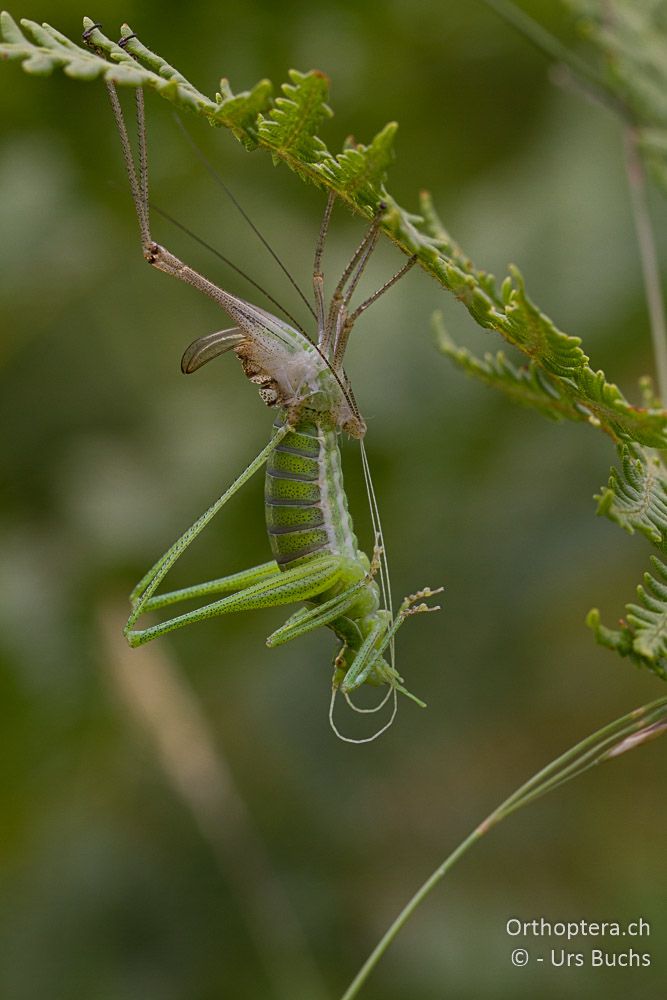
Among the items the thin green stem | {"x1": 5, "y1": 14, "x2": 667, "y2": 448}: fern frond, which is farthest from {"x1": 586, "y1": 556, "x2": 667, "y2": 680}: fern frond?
the thin green stem

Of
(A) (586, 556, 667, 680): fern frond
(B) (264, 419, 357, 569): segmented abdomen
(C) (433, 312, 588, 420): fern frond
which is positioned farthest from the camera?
(B) (264, 419, 357, 569): segmented abdomen

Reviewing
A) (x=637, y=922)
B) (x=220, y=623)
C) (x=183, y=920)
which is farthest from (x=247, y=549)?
(x=637, y=922)

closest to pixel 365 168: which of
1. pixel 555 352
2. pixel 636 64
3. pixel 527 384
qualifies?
pixel 555 352

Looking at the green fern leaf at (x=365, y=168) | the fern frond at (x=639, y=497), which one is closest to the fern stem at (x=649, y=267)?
Result: the fern frond at (x=639, y=497)

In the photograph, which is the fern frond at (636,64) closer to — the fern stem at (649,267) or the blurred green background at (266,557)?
the fern stem at (649,267)

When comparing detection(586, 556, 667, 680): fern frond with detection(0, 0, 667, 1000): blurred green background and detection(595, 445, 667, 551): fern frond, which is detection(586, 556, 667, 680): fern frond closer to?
detection(595, 445, 667, 551): fern frond

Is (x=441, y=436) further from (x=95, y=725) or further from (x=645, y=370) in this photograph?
(x=95, y=725)
